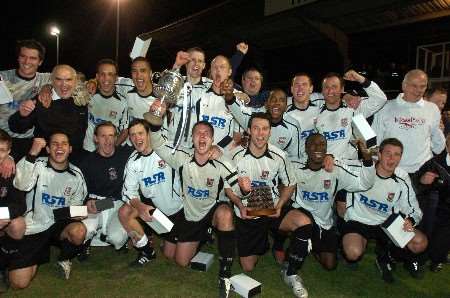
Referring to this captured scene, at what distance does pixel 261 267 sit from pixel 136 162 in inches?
71.2

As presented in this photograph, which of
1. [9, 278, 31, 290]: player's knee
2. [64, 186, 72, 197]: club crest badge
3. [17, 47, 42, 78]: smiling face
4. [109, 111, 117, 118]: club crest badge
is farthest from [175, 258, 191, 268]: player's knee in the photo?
[17, 47, 42, 78]: smiling face

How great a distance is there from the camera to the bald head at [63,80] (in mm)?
4625

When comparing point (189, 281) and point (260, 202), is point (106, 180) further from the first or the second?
point (260, 202)

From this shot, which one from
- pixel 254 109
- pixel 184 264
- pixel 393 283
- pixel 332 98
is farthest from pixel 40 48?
pixel 393 283

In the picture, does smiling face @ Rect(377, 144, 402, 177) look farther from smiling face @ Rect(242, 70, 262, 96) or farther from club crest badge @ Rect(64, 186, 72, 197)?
club crest badge @ Rect(64, 186, 72, 197)

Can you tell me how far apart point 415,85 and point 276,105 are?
1.67m

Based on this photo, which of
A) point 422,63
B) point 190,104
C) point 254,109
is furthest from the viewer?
point 422,63

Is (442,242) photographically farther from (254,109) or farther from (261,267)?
(254,109)

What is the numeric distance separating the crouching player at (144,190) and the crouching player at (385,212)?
6.49 ft

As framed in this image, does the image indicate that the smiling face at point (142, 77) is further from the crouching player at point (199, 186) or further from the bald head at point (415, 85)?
the bald head at point (415, 85)

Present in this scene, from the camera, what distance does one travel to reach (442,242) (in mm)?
4613

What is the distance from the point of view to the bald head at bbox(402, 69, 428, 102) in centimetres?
486

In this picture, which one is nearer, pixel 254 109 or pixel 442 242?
pixel 442 242

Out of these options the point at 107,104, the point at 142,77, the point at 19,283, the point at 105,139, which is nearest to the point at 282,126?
the point at 142,77
